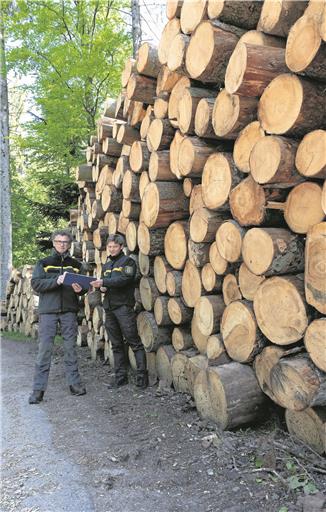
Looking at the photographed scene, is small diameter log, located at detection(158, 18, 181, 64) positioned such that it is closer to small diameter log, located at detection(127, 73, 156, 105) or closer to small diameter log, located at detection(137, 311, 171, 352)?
small diameter log, located at detection(127, 73, 156, 105)

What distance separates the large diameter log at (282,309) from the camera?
3.00 metres

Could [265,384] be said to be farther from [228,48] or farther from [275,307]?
[228,48]

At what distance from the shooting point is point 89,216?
280 inches

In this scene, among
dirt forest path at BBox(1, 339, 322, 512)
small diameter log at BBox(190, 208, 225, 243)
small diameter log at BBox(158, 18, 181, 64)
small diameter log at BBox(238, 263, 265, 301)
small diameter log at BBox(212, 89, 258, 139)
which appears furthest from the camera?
small diameter log at BBox(158, 18, 181, 64)

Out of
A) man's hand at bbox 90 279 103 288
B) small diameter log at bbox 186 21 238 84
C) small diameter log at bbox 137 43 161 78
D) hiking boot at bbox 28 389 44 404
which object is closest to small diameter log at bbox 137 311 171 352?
man's hand at bbox 90 279 103 288

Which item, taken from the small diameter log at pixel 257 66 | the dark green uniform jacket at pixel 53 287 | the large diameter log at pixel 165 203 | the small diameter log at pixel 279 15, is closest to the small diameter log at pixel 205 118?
the small diameter log at pixel 257 66

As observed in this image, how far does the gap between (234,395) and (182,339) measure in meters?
1.27

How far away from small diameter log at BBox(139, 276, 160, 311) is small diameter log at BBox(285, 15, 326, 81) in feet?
9.61

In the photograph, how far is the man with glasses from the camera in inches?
196

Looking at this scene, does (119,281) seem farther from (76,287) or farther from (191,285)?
(191,285)

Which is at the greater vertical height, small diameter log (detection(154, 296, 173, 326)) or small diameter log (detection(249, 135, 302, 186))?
small diameter log (detection(249, 135, 302, 186))

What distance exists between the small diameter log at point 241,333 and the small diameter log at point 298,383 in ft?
1.29

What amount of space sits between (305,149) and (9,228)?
12464 mm

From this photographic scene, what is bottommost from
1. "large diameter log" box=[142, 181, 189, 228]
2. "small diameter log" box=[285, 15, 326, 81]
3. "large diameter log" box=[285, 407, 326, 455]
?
"large diameter log" box=[285, 407, 326, 455]
